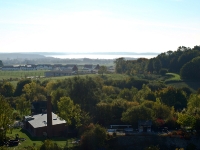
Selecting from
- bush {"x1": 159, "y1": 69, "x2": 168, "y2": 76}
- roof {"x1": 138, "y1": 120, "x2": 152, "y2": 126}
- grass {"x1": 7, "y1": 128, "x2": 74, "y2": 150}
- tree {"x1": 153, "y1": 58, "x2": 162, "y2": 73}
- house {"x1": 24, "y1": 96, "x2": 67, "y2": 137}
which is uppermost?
tree {"x1": 153, "y1": 58, "x2": 162, "y2": 73}

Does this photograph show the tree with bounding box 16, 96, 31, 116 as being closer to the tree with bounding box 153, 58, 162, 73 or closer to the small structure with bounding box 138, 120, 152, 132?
the small structure with bounding box 138, 120, 152, 132

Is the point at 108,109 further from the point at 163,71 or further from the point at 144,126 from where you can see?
the point at 163,71

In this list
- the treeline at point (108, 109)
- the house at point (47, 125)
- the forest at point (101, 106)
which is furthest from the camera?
the house at point (47, 125)

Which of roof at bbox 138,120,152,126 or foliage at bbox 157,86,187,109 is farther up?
foliage at bbox 157,86,187,109

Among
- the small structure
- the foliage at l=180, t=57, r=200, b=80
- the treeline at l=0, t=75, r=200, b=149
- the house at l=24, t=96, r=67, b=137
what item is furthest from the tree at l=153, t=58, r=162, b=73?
the small structure

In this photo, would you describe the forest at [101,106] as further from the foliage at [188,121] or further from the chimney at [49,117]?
the chimney at [49,117]

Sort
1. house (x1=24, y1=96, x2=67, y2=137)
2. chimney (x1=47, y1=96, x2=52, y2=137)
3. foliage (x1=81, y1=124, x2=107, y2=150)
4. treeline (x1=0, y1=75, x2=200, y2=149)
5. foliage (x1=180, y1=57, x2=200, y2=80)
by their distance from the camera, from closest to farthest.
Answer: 1. foliage (x1=81, y1=124, x2=107, y2=150)
2. treeline (x1=0, y1=75, x2=200, y2=149)
3. chimney (x1=47, y1=96, x2=52, y2=137)
4. house (x1=24, y1=96, x2=67, y2=137)
5. foliage (x1=180, y1=57, x2=200, y2=80)

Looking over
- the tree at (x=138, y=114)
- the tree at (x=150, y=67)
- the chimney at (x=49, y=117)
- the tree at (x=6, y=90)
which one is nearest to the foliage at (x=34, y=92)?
the tree at (x=6, y=90)

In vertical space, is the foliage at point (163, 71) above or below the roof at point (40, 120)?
above
